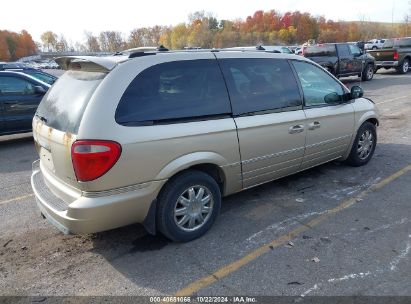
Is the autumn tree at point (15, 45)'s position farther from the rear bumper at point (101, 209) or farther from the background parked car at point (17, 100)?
the rear bumper at point (101, 209)

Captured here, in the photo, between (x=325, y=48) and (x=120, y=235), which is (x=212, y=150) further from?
(x=325, y=48)

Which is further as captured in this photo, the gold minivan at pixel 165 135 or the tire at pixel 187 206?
the tire at pixel 187 206

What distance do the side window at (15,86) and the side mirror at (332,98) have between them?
6.51 meters

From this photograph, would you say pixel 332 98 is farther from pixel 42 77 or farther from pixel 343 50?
pixel 343 50

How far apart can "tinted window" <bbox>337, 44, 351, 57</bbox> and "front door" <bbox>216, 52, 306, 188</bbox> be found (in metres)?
13.4

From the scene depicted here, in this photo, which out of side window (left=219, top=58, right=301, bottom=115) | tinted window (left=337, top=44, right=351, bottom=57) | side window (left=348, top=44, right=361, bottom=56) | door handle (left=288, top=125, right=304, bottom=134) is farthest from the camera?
side window (left=348, top=44, right=361, bottom=56)

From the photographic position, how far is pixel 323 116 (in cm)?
459

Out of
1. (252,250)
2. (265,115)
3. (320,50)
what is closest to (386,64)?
(320,50)

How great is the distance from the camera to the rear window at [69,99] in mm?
3033

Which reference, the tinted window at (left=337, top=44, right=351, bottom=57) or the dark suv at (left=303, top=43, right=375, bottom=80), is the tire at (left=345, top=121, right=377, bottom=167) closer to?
the dark suv at (left=303, top=43, right=375, bottom=80)

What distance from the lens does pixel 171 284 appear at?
2.94m

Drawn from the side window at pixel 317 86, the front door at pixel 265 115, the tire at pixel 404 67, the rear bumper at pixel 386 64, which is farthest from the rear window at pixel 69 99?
the tire at pixel 404 67

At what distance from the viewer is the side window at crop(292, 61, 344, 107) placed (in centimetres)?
448

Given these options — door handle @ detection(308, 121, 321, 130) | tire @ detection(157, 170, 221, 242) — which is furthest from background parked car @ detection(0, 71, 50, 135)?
door handle @ detection(308, 121, 321, 130)
